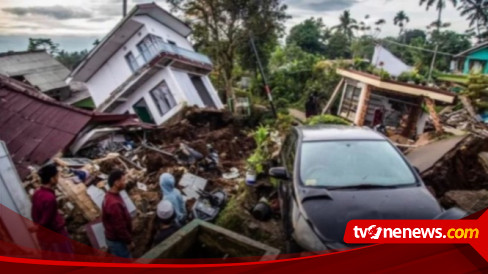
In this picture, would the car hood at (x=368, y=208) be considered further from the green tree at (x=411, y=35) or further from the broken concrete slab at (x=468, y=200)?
the green tree at (x=411, y=35)

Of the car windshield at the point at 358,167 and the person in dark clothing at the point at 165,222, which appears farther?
the car windshield at the point at 358,167

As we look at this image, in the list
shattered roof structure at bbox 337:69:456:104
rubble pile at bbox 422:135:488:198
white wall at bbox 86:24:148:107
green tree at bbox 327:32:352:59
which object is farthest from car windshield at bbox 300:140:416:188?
white wall at bbox 86:24:148:107

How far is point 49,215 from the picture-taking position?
2.43 feet

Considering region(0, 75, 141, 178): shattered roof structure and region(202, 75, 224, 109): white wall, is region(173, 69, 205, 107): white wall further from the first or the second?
region(0, 75, 141, 178): shattered roof structure

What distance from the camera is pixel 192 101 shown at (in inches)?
33.1

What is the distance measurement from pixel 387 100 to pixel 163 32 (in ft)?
1.95

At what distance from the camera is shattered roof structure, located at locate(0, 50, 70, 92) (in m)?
0.71

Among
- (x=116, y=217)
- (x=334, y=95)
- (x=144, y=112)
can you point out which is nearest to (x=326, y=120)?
(x=334, y=95)

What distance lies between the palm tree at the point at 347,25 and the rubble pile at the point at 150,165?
0.38m

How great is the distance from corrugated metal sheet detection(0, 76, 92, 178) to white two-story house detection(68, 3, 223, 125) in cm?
8

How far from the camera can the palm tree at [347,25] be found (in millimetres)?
840

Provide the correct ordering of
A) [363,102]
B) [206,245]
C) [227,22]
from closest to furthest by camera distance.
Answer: [227,22], [363,102], [206,245]

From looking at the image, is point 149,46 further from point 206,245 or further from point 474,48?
point 474,48

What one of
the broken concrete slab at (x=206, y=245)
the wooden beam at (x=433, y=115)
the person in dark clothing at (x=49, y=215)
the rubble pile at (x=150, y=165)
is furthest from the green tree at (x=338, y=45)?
the person in dark clothing at (x=49, y=215)
